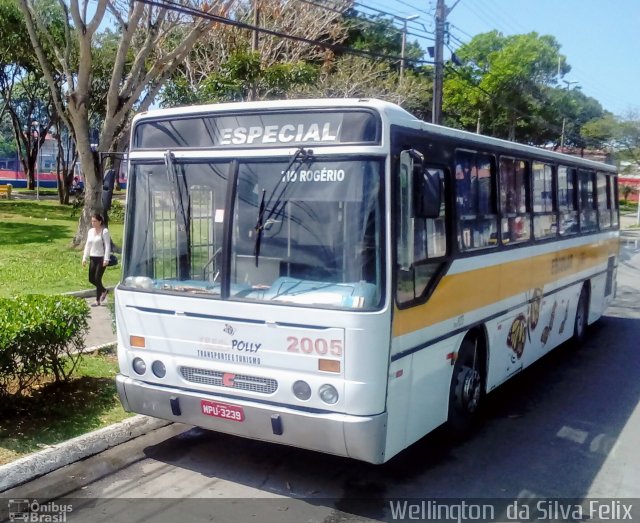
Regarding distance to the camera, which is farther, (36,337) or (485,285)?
(485,285)

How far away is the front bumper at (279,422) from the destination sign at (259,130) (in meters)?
1.92

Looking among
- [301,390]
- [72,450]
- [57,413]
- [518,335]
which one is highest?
[301,390]

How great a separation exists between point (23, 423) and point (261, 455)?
208 cm

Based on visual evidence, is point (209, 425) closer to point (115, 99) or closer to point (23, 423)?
point (23, 423)

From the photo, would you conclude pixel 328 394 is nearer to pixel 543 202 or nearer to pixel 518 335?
pixel 518 335

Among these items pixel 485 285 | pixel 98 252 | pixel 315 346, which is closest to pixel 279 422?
pixel 315 346

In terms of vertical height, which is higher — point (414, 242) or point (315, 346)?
point (414, 242)

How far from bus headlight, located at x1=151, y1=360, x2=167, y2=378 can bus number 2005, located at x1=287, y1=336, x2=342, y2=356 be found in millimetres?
1144

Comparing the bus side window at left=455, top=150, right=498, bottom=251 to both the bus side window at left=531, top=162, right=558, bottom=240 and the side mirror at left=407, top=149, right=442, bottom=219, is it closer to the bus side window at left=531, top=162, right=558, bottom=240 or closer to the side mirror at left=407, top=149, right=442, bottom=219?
the side mirror at left=407, top=149, right=442, bottom=219

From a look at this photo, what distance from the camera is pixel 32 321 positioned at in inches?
250

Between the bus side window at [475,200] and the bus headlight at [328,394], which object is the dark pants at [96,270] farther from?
the bus headlight at [328,394]

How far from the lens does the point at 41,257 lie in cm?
1698

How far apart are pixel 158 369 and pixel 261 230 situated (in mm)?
1413

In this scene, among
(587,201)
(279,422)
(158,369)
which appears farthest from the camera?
(587,201)
